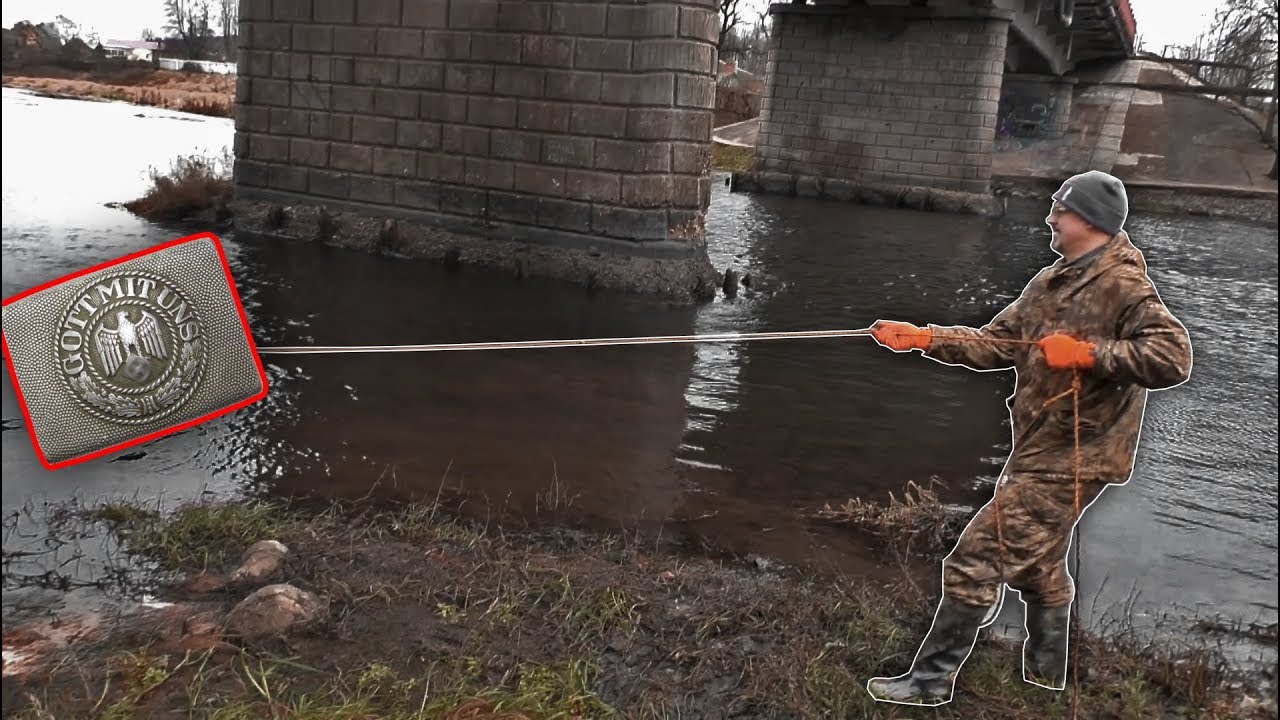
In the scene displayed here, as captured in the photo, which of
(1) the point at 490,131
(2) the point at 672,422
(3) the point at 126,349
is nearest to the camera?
(3) the point at 126,349

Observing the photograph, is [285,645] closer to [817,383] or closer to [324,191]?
[817,383]

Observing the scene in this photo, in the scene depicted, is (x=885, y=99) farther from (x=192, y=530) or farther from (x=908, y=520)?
(x=192, y=530)

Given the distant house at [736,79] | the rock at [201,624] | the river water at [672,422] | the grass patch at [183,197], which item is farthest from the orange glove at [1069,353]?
the distant house at [736,79]

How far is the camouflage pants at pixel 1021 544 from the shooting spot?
3.38 meters

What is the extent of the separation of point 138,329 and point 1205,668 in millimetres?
4328

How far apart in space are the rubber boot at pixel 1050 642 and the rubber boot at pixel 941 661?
0.20m

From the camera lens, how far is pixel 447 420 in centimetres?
713

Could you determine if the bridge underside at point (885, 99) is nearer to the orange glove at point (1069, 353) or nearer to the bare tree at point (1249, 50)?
the bare tree at point (1249, 50)

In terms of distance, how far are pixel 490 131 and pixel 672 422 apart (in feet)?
21.4

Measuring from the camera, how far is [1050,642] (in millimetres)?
3559

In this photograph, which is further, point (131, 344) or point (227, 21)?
point (227, 21)

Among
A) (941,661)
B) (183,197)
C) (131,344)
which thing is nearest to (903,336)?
(941,661)

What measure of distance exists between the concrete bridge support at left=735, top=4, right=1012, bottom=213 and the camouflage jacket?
23775 millimetres

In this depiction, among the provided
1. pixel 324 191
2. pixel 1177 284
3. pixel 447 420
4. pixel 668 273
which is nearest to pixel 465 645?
pixel 447 420
